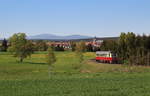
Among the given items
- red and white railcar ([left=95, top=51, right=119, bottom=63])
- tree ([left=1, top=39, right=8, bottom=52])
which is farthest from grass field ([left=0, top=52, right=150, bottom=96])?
tree ([left=1, top=39, right=8, bottom=52])

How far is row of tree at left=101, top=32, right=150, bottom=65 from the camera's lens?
53625 millimetres

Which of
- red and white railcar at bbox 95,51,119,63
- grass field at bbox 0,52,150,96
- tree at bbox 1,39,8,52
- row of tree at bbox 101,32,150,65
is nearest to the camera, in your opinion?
grass field at bbox 0,52,150,96

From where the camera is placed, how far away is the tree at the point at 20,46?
9950 centimetres

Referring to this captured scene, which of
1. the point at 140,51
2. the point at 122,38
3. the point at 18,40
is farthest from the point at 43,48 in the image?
the point at 140,51

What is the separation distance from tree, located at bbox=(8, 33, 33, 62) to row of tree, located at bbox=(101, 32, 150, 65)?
36.0 m

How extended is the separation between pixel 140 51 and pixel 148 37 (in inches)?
434

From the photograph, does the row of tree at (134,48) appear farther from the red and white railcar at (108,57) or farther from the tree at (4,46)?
the tree at (4,46)

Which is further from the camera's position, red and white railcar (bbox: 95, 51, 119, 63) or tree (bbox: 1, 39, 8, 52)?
tree (bbox: 1, 39, 8, 52)

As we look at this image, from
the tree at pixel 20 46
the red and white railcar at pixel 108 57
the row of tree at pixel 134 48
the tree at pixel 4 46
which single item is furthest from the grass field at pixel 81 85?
the tree at pixel 4 46

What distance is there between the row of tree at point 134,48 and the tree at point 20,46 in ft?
118

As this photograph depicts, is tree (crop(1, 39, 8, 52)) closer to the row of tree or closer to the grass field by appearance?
the row of tree

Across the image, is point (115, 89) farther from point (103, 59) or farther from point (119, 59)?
point (103, 59)

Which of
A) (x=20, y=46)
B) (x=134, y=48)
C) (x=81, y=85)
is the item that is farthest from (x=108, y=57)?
(x=81, y=85)

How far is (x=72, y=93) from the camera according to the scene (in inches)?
455
